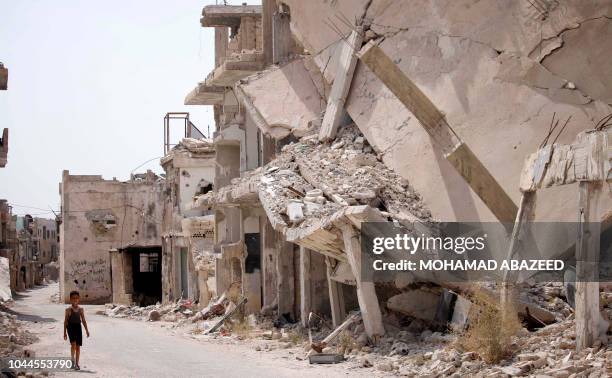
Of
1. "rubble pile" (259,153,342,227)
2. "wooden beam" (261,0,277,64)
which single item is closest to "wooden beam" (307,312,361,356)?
"rubble pile" (259,153,342,227)

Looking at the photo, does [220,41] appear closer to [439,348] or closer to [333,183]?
[333,183]

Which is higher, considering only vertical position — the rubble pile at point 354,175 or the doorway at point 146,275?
the rubble pile at point 354,175

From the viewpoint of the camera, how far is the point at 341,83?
17.6 metres

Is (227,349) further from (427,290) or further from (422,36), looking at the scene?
(422,36)

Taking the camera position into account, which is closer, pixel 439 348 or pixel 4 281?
pixel 439 348

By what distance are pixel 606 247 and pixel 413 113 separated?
4.23 m

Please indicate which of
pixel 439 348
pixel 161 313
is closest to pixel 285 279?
pixel 439 348

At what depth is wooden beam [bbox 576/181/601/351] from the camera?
966cm

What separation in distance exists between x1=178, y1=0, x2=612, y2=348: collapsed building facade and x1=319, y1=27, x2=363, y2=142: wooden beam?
1.1 inches

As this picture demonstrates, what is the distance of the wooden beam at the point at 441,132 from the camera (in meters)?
14.0

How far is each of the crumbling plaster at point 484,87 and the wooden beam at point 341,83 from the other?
1.84ft

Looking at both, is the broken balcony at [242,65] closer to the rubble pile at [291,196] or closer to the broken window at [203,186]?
the rubble pile at [291,196]

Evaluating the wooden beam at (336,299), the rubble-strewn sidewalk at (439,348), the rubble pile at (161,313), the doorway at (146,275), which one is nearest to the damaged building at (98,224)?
the doorway at (146,275)

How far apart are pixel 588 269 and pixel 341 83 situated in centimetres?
854
